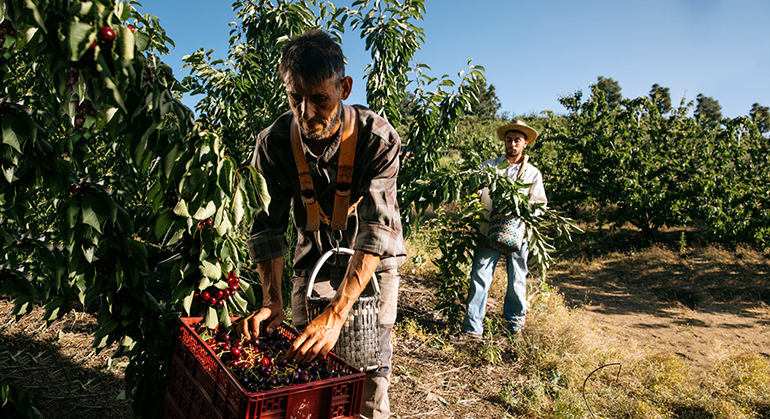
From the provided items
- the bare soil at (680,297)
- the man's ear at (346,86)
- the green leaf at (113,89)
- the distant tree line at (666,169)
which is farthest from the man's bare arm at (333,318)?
the distant tree line at (666,169)

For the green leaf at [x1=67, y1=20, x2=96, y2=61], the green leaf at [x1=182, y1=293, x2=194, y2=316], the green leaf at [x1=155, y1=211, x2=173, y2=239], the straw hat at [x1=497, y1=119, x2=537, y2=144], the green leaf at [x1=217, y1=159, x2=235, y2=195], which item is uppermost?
the straw hat at [x1=497, y1=119, x2=537, y2=144]

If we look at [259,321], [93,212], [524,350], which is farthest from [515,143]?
[93,212]

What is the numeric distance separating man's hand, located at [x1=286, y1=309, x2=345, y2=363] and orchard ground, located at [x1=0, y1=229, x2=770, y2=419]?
1819 millimetres

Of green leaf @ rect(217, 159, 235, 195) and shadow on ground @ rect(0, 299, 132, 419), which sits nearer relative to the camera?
green leaf @ rect(217, 159, 235, 195)

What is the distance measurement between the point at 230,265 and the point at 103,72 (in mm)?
846

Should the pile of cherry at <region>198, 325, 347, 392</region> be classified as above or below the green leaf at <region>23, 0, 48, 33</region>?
below

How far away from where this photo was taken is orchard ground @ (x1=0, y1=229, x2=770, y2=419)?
3.04 meters

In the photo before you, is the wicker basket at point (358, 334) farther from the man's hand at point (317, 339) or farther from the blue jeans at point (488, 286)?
the blue jeans at point (488, 286)

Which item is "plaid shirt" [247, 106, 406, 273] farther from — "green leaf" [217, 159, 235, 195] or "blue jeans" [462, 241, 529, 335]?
"blue jeans" [462, 241, 529, 335]

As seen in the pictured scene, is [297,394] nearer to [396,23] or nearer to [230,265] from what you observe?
[230,265]

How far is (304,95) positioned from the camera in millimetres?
1698

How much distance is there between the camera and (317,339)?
1404mm

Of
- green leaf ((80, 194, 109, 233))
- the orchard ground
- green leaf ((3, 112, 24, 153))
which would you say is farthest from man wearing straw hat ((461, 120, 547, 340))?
green leaf ((3, 112, 24, 153))

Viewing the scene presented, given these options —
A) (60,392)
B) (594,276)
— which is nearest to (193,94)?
(60,392)
